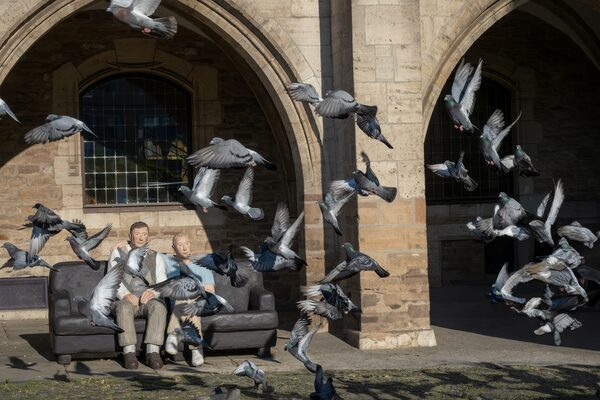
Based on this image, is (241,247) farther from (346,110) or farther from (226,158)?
(346,110)

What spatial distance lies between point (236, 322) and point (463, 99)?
308 cm

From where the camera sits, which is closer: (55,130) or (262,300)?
(55,130)

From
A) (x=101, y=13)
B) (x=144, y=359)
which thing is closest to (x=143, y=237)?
(x=144, y=359)

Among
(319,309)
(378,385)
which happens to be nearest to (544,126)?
(378,385)

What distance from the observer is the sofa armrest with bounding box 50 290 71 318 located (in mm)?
10867

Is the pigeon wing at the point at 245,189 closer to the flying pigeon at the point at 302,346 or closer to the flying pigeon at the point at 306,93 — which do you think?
the flying pigeon at the point at 306,93

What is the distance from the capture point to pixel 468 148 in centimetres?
1700

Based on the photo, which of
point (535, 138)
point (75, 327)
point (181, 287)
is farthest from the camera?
point (535, 138)

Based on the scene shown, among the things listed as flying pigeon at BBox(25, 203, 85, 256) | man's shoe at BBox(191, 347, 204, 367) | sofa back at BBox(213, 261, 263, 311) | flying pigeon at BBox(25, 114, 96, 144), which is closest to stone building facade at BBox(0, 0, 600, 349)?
sofa back at BBox(213, 261, 263, 311)

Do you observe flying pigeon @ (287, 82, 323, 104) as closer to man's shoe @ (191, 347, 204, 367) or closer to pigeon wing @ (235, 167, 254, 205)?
pigeon wing @ (235, 167, 254, 205)

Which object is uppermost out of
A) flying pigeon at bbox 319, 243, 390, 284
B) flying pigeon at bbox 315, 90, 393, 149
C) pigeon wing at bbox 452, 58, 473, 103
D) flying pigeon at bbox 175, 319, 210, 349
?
pigeon wing at bbox 452, 58, 473, 103

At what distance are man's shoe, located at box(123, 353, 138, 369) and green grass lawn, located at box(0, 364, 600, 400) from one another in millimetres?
445

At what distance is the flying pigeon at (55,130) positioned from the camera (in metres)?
8.60

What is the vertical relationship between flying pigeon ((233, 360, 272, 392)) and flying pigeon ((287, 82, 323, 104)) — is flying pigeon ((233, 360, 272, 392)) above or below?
below
